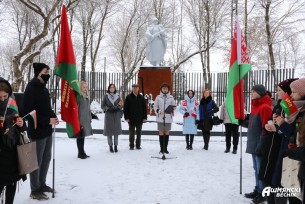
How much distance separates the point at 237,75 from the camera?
5195mm

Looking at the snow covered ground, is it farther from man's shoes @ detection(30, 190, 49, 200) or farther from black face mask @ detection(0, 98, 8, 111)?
black face mask @ detection(0, 98, 8, 111)

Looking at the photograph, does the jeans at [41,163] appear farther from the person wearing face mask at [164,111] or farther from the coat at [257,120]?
the person wearing face mask at [164,111]

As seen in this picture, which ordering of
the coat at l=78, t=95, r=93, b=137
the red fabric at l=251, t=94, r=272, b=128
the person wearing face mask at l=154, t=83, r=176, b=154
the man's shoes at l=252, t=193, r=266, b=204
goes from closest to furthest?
the red fabric at l=251, t=94, r=272, b=128, the man's shoes at l=252, t=193, r=266, b=204, the coat at l=78, t=95, r=93, b=137, the person wearing face mask at l=154, t=83, r=176, b=154

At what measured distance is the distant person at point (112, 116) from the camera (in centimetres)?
824

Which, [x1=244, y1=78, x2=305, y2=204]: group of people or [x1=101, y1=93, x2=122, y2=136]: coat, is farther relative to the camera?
[x1=101, y1=93, x2=122, y2=136]: coat

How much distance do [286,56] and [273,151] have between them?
4571 centimetres

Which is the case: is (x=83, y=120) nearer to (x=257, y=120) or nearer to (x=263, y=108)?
(x=257, y=120)

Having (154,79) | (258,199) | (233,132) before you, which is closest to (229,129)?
(233,132)

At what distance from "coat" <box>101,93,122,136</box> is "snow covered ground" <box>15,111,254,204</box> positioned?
61 centimetres

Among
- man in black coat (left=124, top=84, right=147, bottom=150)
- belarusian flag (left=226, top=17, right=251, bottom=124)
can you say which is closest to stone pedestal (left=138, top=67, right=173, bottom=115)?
man in black coat (left=124, top=84, right=147, bottom=150)

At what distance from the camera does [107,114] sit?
27.6 feet

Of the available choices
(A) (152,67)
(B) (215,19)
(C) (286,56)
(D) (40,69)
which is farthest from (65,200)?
(C) (286,56)

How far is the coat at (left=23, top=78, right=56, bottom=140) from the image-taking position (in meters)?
4.52

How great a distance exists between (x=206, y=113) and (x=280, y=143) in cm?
512
